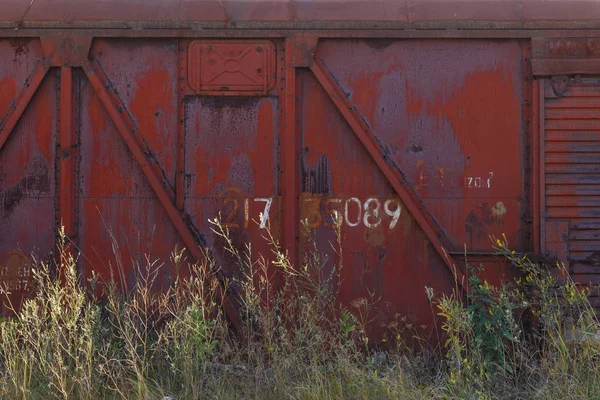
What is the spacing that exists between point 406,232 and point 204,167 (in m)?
1.69

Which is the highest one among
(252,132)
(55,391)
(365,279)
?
(252,132)

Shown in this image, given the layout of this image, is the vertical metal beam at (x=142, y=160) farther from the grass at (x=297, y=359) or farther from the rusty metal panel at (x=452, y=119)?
the rusty metal panel at (x=452, y=119)

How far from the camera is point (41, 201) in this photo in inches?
193

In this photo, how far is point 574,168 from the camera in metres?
4.74

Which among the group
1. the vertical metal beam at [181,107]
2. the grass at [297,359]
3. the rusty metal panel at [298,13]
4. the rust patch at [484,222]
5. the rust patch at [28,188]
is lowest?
the grass at [297,359]

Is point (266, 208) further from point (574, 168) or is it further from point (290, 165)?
point (574, 168)

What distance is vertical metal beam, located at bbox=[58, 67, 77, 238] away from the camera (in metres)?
4.82

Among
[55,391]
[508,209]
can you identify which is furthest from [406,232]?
[55,391]

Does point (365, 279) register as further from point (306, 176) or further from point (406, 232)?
point (306, 176)

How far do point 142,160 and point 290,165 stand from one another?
1172 mm

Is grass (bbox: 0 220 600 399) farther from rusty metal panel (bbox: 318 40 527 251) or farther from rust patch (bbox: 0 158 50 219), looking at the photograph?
rust patch (bbox: 0 158 50 219)

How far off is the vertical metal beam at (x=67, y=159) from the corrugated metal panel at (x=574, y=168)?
3718 millimetres

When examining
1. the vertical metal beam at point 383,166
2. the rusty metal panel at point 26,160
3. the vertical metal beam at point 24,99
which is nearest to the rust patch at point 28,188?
the rusty metal panel at point 26,160

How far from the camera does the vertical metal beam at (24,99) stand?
4848 mm
